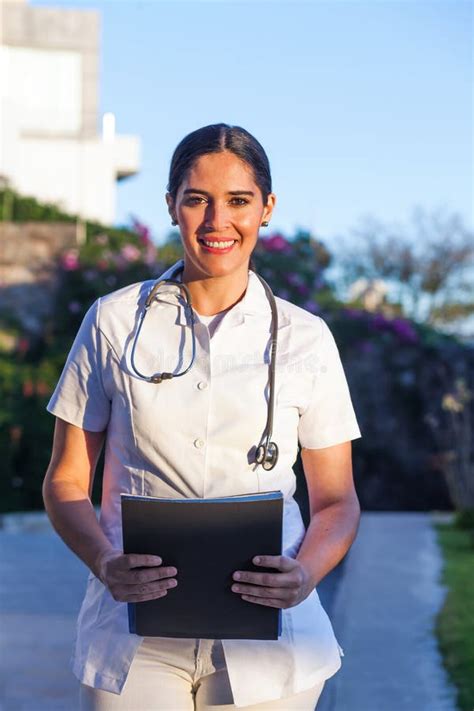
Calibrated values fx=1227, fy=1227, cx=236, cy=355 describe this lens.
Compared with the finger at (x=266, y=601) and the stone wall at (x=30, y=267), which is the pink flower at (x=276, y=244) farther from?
the finger at (x=266, y=601)

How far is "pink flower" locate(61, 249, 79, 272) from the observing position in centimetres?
1244

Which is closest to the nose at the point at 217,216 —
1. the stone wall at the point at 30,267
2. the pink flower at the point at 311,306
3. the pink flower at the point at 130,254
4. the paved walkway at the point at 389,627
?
the paved walkway at the point at 389,627

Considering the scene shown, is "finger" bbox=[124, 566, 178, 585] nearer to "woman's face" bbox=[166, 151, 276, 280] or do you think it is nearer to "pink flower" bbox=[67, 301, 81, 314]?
"woman's face" bbox=[166, 151, 276, 280]

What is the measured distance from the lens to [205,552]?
207cm

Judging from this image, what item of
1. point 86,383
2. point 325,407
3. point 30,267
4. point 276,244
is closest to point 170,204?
point 86,383

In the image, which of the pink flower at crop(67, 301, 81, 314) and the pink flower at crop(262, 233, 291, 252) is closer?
the pink flower at crop(262, 233, 291, 252)

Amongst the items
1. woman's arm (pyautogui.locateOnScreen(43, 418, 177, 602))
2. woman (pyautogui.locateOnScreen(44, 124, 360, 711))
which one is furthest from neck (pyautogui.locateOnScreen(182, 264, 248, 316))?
woman's arm (pyautogui.locateOnScreen(43, 418, 177, 602))

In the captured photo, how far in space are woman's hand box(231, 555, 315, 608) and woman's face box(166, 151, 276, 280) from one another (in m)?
0.58

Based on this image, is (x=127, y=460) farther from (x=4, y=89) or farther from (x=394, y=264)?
(x=394, y=264)

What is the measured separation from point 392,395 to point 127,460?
34.9ft

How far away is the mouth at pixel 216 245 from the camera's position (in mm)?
2295

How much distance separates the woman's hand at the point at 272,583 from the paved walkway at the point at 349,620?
2.78m

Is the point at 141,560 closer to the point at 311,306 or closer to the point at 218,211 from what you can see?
the point at 218,211

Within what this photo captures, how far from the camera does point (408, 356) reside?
42.2 ft
